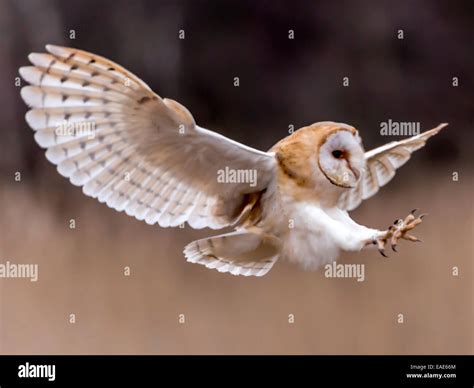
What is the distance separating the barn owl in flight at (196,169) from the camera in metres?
1.76

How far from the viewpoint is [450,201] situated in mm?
2441

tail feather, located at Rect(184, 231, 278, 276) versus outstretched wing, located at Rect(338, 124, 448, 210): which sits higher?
outstretched wing, located at Rect(338, 124, 448, 210)

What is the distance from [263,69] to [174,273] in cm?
66

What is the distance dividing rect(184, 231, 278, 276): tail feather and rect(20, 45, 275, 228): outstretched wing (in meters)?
0.05

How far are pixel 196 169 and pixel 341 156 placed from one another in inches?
13.1

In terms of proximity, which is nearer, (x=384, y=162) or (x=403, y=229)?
(x=403, y=229)

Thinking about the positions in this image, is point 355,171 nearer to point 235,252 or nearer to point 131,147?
point 235,252

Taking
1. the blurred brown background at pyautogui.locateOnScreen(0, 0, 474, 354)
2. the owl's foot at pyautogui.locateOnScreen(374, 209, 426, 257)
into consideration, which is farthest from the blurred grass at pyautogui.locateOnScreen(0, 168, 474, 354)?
the owl's foot at pyautogui.locateOnScreen(374, 209, 426, 257)

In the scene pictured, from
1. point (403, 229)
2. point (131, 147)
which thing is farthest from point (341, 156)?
point (131, 147)

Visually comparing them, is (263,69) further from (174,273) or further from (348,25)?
(174,273)

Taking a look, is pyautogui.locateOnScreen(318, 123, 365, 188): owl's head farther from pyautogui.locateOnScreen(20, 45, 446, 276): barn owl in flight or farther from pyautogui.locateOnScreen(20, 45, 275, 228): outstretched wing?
pyautogui.locateOnScreen(20, 45, 275, 228): outstretched wing

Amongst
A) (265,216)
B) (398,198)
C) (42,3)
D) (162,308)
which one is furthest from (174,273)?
(42,3)

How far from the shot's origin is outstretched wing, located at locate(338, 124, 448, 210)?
7.07ft

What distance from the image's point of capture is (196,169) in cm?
195
